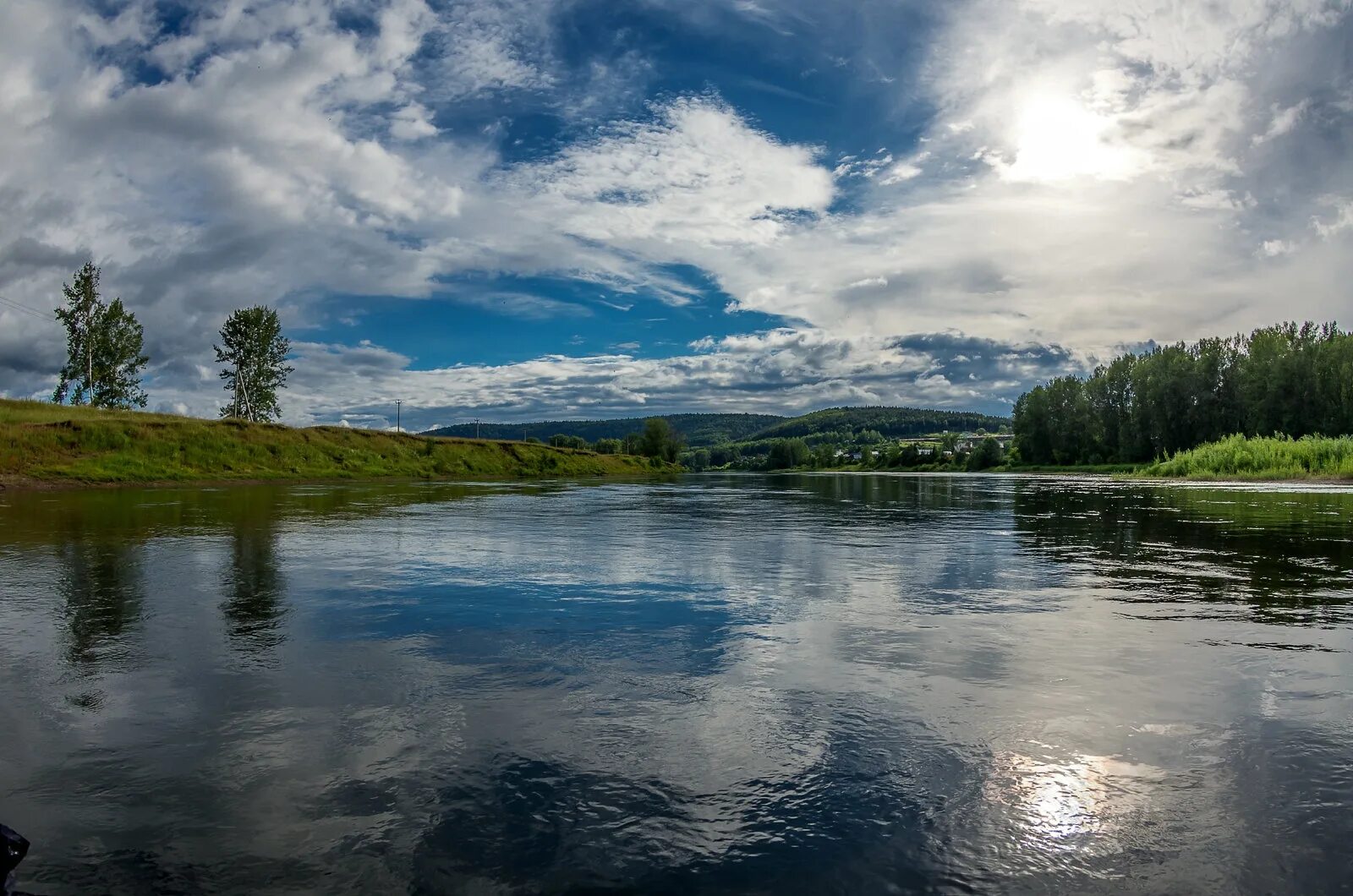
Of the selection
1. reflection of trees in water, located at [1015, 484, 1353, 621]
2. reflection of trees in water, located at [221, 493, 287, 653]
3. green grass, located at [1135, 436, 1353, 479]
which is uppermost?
green grass, located at [1135, 436, 1353, 479]

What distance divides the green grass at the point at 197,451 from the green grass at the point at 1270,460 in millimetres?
74325

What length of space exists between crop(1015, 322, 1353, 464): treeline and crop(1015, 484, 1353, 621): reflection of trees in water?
54.7 meters

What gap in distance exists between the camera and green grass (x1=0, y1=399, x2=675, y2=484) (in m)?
50.5

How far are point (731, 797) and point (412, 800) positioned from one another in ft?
6.70

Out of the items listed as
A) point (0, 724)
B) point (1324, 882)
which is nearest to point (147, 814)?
point (0, 724)

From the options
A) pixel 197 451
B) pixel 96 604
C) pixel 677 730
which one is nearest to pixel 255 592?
pixel 96 604

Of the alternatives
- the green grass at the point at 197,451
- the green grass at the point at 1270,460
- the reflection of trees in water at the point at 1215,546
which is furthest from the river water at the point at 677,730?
the green grass at the point at 1270,460

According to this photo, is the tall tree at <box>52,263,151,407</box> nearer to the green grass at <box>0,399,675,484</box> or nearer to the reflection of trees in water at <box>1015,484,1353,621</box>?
the green grass at <box>0,399,675,484</box>

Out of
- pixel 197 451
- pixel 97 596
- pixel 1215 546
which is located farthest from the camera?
pixel 197 451

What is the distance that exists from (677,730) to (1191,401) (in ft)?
387

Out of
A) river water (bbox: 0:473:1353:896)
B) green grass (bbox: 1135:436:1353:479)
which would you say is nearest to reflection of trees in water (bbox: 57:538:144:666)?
river water (bbox: 0:473:1353:896)

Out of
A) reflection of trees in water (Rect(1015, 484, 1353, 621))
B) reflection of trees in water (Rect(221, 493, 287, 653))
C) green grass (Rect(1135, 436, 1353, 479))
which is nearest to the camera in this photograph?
reflection of trees in water (Rect(221, 493, 287, 653))

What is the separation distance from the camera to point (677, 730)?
6.25m

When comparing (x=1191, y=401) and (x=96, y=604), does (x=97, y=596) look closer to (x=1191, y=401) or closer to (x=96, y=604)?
(x=96, y=604)
